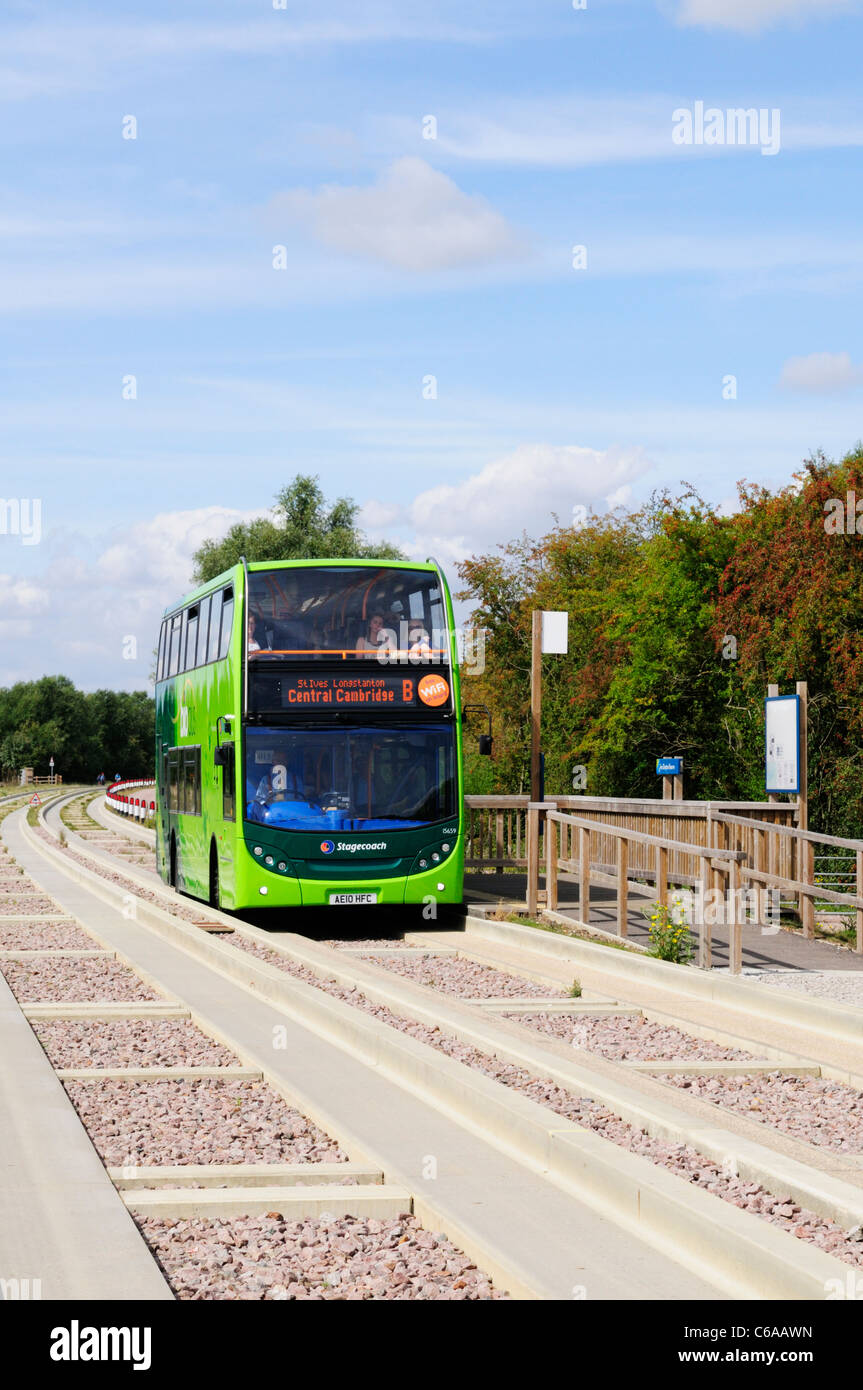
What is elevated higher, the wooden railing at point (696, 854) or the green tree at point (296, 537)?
the green tree at point (296, 537)

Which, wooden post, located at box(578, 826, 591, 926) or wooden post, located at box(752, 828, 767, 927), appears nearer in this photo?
wooden post, located at box(752, 828, 767, 927)

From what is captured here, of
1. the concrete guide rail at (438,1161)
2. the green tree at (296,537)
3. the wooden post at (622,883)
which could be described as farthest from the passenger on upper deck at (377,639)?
the green tree at (296,537)

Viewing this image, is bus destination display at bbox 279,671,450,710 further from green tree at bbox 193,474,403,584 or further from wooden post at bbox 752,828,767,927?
green tree at bbox 193,474,403,584

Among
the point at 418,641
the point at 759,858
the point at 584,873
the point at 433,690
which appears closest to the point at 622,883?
the point at 584,873

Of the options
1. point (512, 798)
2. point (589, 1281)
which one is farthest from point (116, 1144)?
point (512, 798)

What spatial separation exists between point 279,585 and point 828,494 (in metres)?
14.9

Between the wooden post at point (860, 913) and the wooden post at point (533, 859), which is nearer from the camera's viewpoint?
the wooden post at point (860, 913)

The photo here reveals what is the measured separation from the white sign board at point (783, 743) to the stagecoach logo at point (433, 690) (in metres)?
3.71

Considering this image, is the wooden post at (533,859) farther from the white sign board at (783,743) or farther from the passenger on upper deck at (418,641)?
the white sign board at (783,743)

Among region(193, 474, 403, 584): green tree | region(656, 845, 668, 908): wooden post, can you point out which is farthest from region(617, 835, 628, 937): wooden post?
region(193, 474, 403, 584): green tree

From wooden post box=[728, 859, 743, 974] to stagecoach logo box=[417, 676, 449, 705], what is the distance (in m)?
6.33

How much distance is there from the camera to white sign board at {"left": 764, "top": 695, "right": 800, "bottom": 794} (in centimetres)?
1800

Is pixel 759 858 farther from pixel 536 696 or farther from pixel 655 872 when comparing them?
pixel 536 696

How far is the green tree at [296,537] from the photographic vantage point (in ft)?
266
